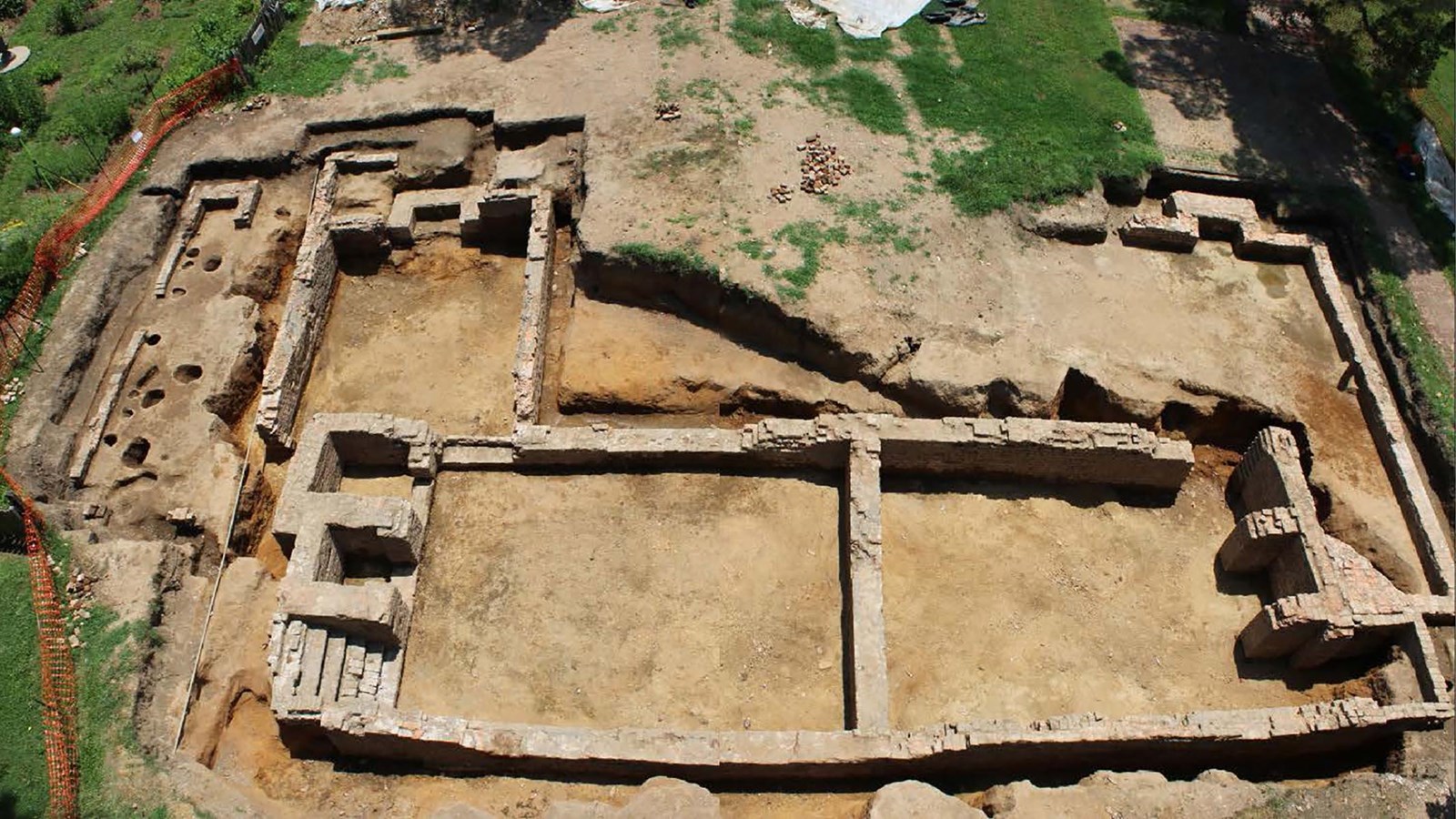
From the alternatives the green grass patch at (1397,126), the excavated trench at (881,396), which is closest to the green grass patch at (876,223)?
the excavated trench at (881,396)

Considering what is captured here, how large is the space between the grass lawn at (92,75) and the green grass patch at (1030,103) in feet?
39.0

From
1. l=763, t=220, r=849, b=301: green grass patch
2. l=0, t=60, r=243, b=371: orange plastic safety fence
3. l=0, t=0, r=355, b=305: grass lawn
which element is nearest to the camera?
l=763, t=220, r=849, b=301: green grass patch

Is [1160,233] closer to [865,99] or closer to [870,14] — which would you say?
[865,99]

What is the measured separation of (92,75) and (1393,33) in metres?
24.6

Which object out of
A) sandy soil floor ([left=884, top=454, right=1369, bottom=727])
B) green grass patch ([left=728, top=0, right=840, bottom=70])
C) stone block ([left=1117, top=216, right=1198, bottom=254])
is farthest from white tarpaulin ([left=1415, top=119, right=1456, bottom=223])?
green grass patch ([left=728, top=0, right=840, bottom=70])

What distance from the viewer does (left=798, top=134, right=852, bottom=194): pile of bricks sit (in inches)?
634

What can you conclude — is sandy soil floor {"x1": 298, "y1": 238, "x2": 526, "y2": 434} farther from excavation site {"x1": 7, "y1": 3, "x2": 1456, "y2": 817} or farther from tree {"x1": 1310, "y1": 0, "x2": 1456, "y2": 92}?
tree {"x1": 1310, "y1": 0, "x2": 1456, "y2": 92}

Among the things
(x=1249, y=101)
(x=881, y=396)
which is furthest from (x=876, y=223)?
(x=1249, y=101)

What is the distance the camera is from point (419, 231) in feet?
56.5

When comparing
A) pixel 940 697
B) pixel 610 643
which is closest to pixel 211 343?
pixel 610 643

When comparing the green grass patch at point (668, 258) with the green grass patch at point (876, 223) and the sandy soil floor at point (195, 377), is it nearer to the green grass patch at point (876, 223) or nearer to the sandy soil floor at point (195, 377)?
the green grass patch at point (876, 223)

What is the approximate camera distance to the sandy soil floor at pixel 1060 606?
482 inches

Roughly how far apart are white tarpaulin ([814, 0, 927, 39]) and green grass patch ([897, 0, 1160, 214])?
1.28 feet

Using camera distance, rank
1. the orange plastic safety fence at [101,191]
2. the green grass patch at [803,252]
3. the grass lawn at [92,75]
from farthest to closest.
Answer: the grass lawn at [92,75] < the orange plastic safety fence at [101,191] < the green grass patch at [803,252]
